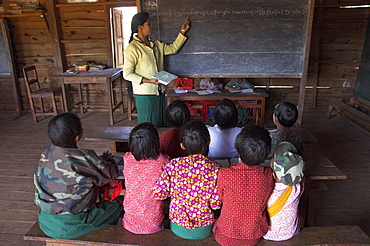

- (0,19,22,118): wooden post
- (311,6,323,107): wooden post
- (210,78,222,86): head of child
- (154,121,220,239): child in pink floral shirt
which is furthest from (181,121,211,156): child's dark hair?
Answer: (0,19,22,118): wooden post

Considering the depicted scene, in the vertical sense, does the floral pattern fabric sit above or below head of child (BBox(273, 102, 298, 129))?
below

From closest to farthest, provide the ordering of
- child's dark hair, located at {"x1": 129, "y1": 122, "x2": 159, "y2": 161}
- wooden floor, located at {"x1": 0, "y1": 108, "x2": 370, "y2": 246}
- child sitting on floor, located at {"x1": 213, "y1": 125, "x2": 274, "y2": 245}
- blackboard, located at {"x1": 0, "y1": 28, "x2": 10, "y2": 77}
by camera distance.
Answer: child sitting on floor, located at {"x1": 213, "y1": 125, "x2": 274, "y2": 245}, child's dark hair, located at {"x1": 129, "y1": 122, "x2": 159, "y2": 161}, wooden floor, located at {"x1": 0, "y1": 108, "x2": 370, "y2": 246}, blackboard, located at {"x1": 0, "y1": 28, "x2": 10, "y2": 77}

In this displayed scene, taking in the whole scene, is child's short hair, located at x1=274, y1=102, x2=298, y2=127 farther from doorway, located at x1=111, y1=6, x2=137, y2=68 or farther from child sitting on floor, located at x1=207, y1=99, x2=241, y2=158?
doorway, located at x1=111, y1=6, x2=137, y2=68

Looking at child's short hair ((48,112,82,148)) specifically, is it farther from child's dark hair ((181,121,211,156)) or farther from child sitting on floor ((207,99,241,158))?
child sitting on floor ((207,99,241,158))

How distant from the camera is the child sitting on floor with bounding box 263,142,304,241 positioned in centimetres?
148

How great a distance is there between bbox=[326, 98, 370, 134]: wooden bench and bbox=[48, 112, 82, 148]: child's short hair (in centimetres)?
389

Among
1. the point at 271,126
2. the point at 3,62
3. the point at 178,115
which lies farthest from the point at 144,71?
the point at 3,62

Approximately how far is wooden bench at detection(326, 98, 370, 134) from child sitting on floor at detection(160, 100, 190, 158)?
308 centimetres

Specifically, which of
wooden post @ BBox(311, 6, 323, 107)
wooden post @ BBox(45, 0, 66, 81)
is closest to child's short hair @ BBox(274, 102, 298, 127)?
wooden post @ BBox(311, 6, 323, 107)

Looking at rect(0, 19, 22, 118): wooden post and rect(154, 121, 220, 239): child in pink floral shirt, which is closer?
rect(154, 121, 220, 239): child in pink floral shirt

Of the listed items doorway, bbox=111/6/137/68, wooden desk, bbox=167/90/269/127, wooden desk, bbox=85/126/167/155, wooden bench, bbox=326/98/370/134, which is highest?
doorway, bbox=111/6/137/68

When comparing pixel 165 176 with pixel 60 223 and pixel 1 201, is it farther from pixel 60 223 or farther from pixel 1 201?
pixel 1 201

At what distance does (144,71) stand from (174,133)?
111cm

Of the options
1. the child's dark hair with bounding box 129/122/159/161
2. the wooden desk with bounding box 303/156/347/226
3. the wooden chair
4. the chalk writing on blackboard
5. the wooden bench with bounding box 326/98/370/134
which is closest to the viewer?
the child's dark hair with bounding box 129/122/159/161
